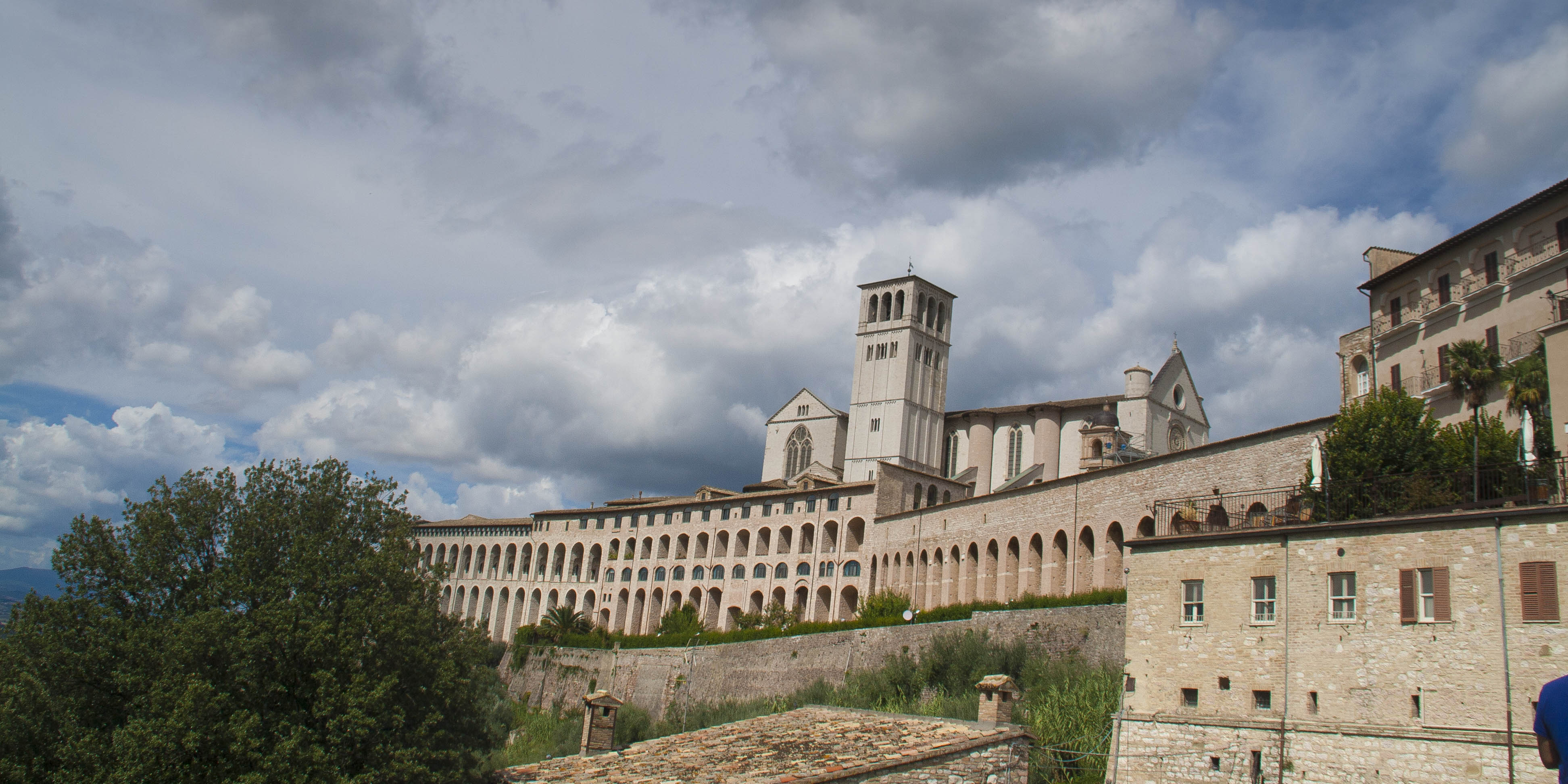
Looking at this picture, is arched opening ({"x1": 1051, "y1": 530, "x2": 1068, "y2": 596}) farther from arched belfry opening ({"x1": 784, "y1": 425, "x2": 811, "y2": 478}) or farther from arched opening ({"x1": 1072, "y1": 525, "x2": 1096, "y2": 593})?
arched belfry opening ({"x1": 784, "y1": 425, "x2": 811, "y2": 478})

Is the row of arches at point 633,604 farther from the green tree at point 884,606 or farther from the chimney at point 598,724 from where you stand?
the chimney at point 598,724

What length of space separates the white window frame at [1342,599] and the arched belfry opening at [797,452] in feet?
230

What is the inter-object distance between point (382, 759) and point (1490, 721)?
76.4 ft

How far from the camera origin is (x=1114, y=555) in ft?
144

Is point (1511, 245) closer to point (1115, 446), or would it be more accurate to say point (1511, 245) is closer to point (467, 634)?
point (1115, 446)

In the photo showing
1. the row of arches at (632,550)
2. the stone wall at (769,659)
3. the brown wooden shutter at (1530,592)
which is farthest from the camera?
the row of arches at (632,550)

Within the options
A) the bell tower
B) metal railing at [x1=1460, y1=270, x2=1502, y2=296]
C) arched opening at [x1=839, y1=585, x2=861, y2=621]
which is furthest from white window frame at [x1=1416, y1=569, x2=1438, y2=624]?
the bell tower

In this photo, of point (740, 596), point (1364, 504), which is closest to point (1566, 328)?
point (1364, 504)

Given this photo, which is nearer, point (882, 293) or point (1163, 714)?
point (1163, 714)

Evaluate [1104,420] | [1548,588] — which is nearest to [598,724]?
[1548,588]

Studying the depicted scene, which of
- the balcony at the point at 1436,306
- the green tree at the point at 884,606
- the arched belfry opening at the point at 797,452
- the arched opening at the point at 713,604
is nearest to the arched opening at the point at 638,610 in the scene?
the arched opening at the point at 713,604

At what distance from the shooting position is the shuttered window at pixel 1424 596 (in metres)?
21.4

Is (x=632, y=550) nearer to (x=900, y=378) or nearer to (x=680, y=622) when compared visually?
(x=680, y=622)

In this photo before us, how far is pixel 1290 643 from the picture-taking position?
23391 mm
